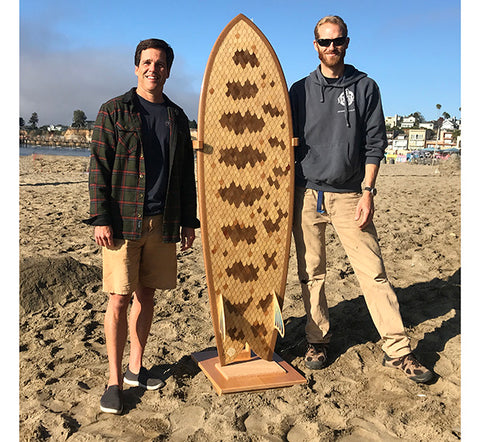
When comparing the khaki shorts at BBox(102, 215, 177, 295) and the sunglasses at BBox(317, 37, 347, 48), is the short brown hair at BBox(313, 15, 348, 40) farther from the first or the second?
the khaki shorts at BBox(102, 215, 177, 295)

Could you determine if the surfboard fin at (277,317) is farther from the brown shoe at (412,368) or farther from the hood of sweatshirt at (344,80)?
the hood of sweatshirt at (344,80)

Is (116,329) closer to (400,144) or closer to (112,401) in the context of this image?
(112,401)

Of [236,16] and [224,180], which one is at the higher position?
[236,16]

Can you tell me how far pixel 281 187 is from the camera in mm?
3160

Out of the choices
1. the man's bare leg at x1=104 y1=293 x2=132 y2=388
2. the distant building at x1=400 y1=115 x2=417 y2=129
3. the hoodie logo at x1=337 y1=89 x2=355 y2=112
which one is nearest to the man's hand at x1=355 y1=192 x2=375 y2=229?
the hoodie logo at x1=337 y1=89 x2=355 y2=112

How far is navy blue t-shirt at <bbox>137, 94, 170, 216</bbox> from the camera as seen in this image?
2.71 m

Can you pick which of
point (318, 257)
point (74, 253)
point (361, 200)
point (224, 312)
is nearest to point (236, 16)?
point (361, 200)

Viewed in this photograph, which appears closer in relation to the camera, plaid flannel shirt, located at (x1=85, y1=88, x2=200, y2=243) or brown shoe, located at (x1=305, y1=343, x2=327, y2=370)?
plaid flannel shirt, located at (x1=85, y1=88, x2=200, y2=243)

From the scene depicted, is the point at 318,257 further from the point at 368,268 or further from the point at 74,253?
the point at 74,253

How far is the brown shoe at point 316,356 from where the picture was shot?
10.8 ft

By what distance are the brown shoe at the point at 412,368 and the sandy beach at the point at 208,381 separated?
0.17 feet

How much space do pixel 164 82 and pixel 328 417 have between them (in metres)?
2.17

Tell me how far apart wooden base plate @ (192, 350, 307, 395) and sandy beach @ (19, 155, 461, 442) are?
49 millimetres

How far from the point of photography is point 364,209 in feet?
10.1
